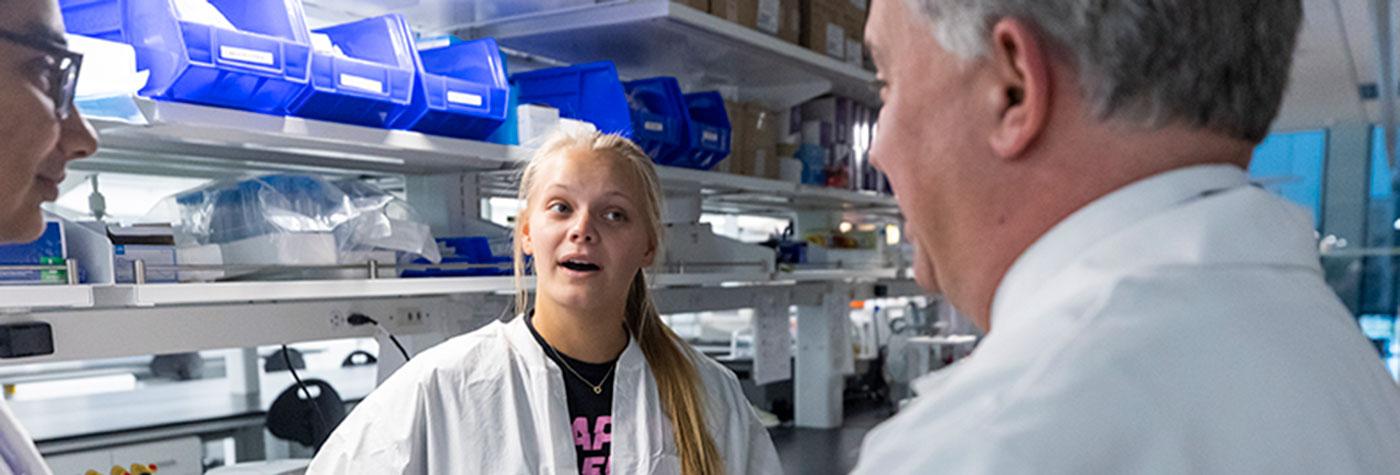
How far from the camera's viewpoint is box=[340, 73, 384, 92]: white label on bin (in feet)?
5.24

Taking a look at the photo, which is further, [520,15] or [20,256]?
[520,15]

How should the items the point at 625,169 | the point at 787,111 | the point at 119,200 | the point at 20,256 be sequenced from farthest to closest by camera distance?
the point at 787,111 → the point at 119,200 → the point at 625,169 → the point at 20,256

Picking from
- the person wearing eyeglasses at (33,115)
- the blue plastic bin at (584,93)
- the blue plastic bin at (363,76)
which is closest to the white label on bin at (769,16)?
the blue plastic bin at (584,93)

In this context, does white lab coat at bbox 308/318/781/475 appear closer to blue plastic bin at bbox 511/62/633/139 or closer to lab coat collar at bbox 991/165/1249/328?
blue plastic bin at bbox 511/62/633/139

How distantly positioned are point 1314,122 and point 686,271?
6.33m

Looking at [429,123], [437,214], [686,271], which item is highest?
[429,123]

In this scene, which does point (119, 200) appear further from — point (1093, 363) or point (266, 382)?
point (1093, 363)

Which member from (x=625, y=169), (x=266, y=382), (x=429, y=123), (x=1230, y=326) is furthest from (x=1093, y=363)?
(x=266, y=382)

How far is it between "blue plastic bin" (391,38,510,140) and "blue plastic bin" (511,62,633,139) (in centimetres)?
26

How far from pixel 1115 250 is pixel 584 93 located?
1.77 m

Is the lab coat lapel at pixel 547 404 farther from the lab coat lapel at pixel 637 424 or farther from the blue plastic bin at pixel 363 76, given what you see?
the blue plastic bin at pixel 363 76

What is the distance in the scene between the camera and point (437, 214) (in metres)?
2.29

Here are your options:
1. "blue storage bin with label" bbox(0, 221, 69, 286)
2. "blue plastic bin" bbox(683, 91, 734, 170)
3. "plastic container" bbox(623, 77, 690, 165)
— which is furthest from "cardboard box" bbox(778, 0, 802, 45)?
"blue storage bin with label" bbox(0, 221, 69, 286)

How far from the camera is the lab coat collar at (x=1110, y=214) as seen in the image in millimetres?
508
